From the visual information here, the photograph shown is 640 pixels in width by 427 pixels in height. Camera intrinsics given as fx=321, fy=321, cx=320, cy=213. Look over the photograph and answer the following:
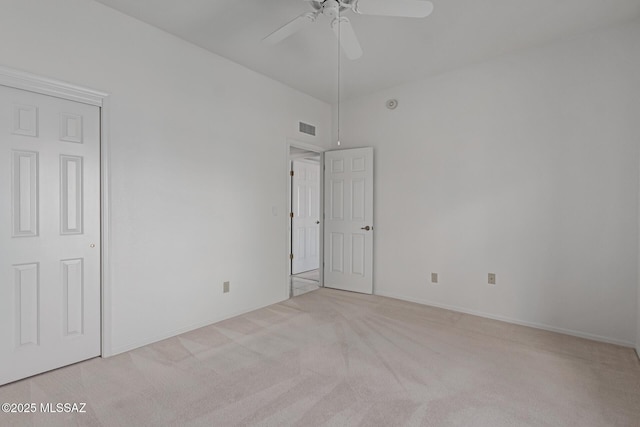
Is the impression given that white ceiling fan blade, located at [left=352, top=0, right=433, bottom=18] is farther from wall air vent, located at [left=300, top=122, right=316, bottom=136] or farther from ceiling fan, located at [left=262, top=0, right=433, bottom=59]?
wall air vent, located at [left=300, top=122, right=316, bottom=136]

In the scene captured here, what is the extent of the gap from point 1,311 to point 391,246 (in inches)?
145

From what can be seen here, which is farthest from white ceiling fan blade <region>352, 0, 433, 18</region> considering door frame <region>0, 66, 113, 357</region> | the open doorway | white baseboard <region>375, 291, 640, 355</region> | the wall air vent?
the open doorway

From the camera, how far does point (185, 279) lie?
304cm

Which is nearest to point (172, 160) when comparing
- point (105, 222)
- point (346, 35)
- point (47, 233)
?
point (105, 222)

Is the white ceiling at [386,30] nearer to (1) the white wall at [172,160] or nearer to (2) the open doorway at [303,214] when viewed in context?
(1) the white wall at [172,160]

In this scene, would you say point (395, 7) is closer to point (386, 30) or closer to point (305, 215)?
point (386, 30)

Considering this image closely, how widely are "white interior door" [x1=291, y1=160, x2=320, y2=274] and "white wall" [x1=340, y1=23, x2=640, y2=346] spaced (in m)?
1.89

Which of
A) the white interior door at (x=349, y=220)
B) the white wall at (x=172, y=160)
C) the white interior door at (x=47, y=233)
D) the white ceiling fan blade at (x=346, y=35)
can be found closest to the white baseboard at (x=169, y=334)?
the white wall at (x=172, y=160)

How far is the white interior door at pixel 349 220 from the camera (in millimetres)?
4344

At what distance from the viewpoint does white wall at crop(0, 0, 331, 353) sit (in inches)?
92.4

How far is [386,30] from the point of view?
2801 millimetres

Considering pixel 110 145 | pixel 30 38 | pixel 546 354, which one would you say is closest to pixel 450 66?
pixel 546 354

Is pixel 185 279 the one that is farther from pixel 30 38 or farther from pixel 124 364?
pixel 30 38

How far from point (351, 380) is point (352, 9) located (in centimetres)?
249
